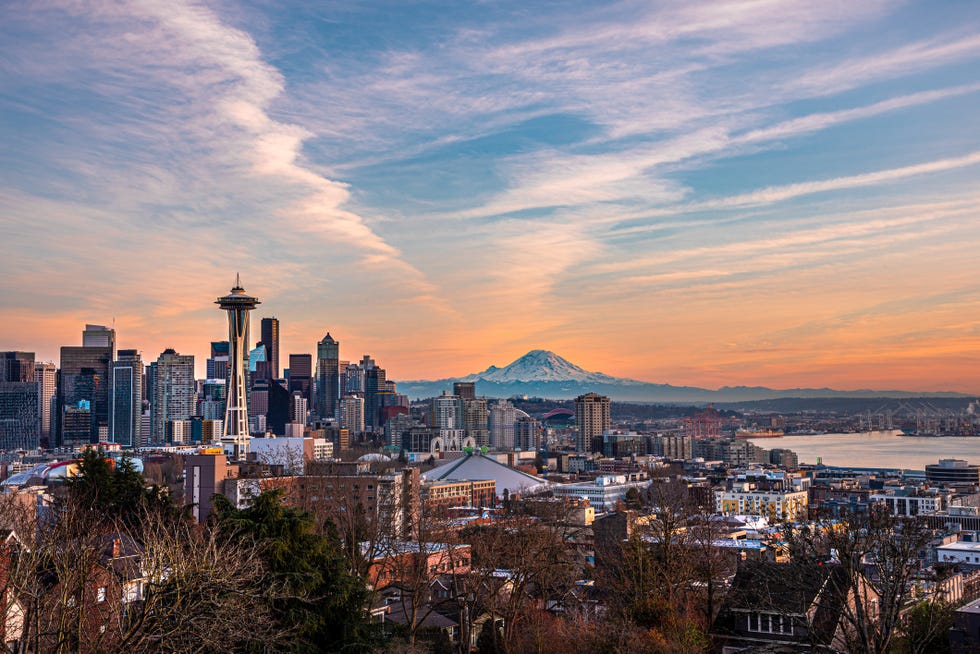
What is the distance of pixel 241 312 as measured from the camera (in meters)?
78.8

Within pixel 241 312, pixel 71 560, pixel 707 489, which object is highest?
pixel 241 312

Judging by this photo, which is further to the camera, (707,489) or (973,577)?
(707,489)

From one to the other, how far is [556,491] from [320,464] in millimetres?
28192

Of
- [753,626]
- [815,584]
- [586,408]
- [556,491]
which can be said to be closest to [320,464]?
[753,626]

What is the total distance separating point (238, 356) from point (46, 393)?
261 ft

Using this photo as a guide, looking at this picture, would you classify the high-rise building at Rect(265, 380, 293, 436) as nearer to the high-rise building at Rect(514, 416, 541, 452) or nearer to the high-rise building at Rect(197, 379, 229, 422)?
the high-rise building at Rect(197, 379, 229, 422)

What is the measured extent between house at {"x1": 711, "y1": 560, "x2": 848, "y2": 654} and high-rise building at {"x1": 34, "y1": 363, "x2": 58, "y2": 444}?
13954 cm

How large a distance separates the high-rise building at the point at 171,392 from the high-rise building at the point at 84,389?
11.4m

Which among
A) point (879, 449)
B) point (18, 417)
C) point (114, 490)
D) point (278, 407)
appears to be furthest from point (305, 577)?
point (278, 407)

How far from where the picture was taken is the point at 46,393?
142 m

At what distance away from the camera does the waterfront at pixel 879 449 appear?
123 meters

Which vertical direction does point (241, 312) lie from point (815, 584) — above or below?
above

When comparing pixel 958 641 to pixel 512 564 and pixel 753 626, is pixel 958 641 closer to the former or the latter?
pixel 753 626

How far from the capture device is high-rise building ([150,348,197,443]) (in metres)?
154
